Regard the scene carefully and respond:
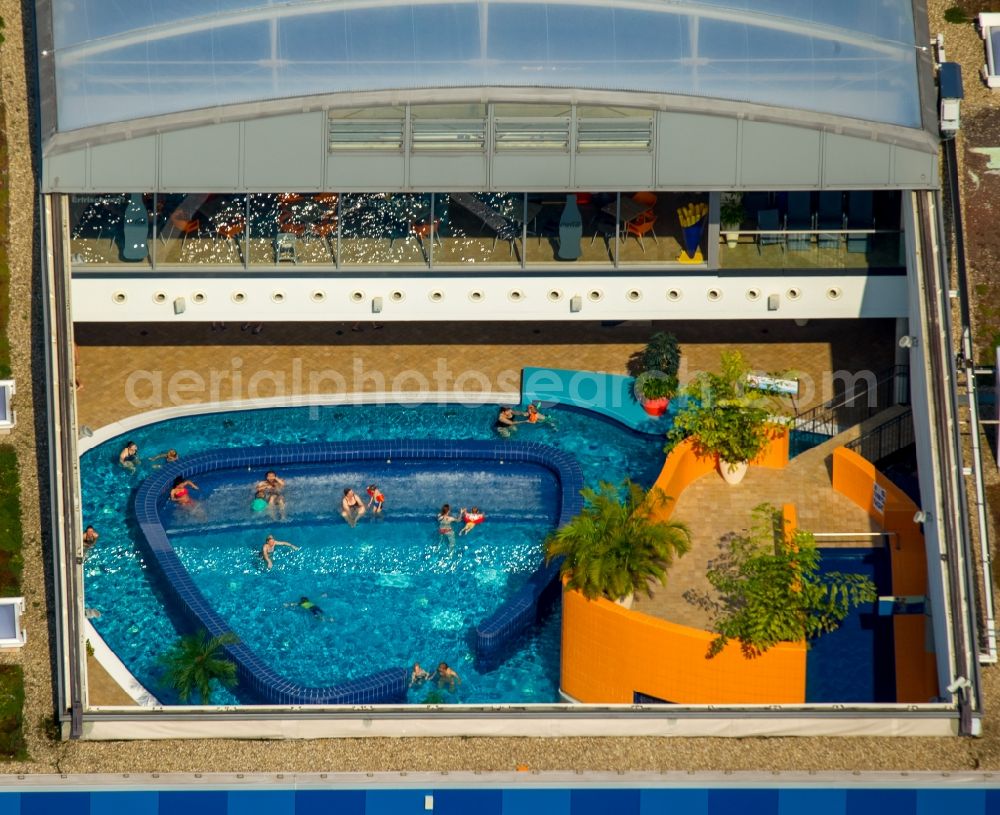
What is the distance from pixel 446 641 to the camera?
33.9 m

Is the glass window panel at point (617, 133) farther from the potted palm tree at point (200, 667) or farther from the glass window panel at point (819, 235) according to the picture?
the potted palm tree at point (200, 667)

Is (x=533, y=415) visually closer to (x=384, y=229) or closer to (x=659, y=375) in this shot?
(x=659, y=375)

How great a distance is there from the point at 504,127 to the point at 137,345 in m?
8.68

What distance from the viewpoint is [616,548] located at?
32.5 metres

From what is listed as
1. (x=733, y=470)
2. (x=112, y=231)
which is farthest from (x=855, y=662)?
(x=112, y=231)

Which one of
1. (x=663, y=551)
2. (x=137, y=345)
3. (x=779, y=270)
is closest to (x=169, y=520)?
(x=137, y=345)

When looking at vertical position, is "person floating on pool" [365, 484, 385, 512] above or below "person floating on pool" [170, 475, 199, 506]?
below

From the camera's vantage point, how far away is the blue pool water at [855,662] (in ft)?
106

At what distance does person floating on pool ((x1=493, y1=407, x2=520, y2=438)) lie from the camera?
37.3 metres

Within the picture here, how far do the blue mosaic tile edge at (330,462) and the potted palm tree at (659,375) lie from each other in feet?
6.02

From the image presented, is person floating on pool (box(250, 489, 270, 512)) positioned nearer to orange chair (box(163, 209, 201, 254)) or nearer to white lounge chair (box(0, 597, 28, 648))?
orange chair (box(163, 209, 201, 254))

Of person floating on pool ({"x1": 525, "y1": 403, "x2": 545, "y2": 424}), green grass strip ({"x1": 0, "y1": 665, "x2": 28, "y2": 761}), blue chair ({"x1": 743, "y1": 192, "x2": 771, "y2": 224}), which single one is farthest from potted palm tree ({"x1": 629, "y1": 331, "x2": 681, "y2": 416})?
green grass strip ({"x1": 0, "y1": 665, "x2": 28, "y2": 761})

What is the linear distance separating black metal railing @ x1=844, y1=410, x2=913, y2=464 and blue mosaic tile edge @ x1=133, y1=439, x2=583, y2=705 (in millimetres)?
4911

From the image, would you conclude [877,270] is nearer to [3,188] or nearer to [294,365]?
[294,365]
